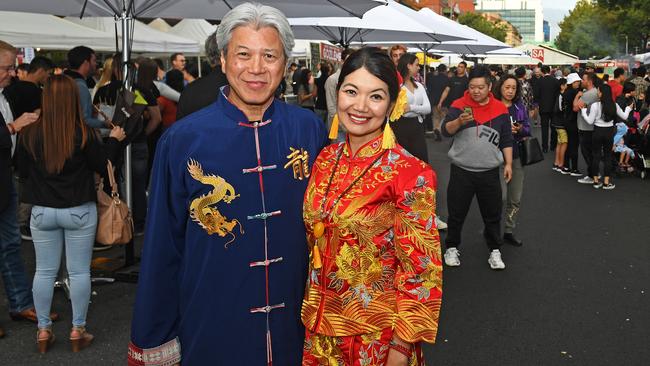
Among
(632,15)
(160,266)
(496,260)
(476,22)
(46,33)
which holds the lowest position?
(496,260)

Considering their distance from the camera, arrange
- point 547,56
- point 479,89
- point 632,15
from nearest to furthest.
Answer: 1. point 479,89
2. point 547,56
3. point 632,15

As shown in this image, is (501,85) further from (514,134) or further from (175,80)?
(175,80)

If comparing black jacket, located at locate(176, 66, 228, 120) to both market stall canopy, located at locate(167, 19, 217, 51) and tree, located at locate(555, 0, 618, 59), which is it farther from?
tree, located at locate(555, 0, 618, 59)

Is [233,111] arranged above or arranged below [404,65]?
below

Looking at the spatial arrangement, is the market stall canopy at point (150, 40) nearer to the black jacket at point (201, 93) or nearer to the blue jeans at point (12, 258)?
the blue jeans at point (12, 258)

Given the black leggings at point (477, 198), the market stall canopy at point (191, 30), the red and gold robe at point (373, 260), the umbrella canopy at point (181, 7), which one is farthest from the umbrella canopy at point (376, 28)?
the red and gold robe at point (373, 260)

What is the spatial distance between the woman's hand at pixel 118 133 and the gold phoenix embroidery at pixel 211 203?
11.8ft

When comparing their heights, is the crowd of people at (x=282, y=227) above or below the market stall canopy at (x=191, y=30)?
below

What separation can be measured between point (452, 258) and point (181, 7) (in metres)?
3.89

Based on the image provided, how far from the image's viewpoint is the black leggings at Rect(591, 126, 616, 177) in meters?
11.5

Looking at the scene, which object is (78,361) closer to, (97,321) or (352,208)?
(97,321)

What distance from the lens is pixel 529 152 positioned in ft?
25.8

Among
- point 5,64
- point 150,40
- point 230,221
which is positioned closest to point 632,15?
point 150,40

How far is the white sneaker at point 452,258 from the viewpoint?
6996 millimetres
